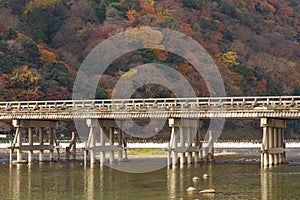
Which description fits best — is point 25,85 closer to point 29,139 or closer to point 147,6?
point 29,139

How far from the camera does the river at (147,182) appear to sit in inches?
1967

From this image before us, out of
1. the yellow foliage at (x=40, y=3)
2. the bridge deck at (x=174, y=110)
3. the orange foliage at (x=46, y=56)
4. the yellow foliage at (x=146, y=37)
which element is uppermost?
the yellow foliage at (x=40, y=3)

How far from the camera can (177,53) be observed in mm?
149250

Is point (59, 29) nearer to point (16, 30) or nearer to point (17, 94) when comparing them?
point (16, 30)

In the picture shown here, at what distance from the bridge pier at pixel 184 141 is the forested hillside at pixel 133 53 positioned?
164ft

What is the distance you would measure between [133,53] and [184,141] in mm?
71775

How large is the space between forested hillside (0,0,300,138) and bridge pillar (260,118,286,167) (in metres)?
57.2

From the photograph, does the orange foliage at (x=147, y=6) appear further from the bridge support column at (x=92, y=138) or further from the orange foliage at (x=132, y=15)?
the bridge support column at (x=92, y=138)

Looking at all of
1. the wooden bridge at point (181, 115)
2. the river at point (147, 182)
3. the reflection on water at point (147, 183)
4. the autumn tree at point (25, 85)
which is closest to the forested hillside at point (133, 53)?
the autumn tree at point (25, 85)

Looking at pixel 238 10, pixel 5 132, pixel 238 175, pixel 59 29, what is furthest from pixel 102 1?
pixel 238 175

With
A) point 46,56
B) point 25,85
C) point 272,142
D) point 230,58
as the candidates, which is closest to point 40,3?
point 46,56

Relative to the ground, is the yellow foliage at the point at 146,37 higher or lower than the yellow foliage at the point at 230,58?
higher

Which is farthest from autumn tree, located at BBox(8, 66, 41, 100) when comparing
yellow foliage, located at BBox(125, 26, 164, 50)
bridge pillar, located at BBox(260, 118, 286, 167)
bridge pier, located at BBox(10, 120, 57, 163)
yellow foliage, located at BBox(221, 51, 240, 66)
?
bridge pillar, located at BBox(260, 118, 286, 167)

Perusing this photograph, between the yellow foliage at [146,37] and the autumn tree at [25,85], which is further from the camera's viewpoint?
the yellow foliage at [146,37]
